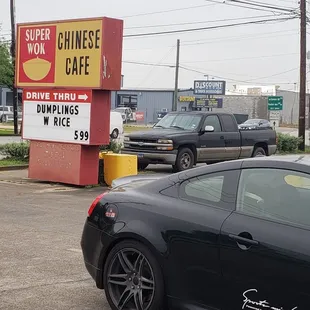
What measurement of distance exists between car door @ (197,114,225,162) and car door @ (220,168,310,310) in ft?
42.2

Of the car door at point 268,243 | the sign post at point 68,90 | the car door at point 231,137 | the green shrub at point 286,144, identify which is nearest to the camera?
the car door at point 268,243

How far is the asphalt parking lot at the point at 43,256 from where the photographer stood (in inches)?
217

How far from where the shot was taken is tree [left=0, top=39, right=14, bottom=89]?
3342cm

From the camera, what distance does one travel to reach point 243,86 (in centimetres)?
12650

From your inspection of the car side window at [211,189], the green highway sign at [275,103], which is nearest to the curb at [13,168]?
the car side window at [211,189]

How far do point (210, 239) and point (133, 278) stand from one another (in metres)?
0.87

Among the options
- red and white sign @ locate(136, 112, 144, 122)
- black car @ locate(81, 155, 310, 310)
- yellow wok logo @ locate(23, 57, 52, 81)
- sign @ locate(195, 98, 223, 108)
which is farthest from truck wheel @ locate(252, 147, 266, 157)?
sign @ locate(195, 98, 223, 108)

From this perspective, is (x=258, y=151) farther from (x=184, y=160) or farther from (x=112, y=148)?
(x=112, y=148)

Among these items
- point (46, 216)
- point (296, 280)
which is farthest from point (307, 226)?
point (46, 216)

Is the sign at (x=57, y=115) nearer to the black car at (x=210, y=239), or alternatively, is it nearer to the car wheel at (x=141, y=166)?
the car wheel at (x=141, y=166)

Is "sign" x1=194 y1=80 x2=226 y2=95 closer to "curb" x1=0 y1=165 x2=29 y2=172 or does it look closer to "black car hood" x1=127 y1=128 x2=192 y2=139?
"black car hood" x1=127 y1=128 x2=192 y2=139

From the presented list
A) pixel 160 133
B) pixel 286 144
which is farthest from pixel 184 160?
pixel 286 144

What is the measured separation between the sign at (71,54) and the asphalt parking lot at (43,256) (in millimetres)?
2871

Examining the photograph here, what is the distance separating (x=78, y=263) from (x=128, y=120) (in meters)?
65.1
